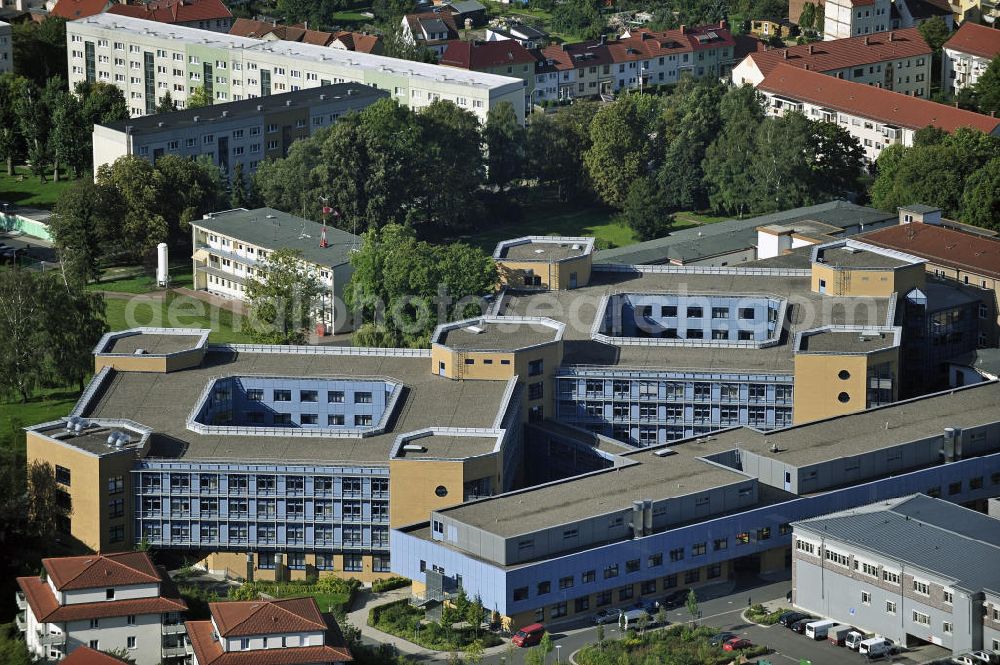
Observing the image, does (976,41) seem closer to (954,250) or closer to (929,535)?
(954,250)

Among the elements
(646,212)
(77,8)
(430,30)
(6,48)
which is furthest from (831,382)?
(77,8)

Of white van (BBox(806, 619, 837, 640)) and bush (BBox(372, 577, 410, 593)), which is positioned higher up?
bush (BBox(372, 577, 410, 593))

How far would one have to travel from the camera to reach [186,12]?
15788 cm

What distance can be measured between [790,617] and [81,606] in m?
25.0

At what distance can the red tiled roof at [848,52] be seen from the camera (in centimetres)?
14438

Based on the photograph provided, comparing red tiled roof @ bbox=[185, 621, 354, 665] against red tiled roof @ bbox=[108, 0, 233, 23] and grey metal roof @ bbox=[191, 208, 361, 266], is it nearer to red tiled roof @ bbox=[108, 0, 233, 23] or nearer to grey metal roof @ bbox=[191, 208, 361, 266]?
grey metal roof @ bbox=[191, 208, 361, 266]

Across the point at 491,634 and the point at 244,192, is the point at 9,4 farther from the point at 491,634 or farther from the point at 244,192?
the point at 491,634

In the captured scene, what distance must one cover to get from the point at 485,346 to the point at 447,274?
14.0 meters

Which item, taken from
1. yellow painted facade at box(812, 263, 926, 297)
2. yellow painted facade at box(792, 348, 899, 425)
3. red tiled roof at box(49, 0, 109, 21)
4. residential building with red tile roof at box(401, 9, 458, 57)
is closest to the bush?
yellow painted facade at box(792, 348, 899, 425)

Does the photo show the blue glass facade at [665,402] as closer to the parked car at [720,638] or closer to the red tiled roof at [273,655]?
the parked car at [720,638]

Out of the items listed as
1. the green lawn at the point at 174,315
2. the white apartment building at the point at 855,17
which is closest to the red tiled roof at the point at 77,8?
the green lawn at the point at 174,315

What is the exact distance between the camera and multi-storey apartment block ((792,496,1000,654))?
73312 millimetres

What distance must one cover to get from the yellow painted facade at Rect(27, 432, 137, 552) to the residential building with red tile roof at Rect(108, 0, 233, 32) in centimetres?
7765

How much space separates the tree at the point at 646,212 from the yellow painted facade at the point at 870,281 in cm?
2628
